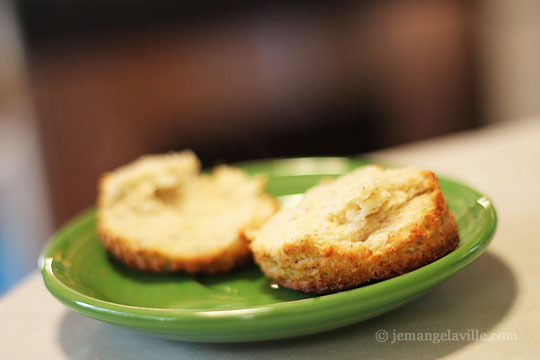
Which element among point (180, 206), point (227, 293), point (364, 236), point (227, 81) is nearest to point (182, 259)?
point (227, 293)

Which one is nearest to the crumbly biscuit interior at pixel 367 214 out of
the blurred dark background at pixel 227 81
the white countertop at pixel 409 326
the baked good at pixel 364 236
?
the baked good at pixel 364 236

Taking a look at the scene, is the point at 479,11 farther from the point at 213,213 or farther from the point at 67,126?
the point at 213,213

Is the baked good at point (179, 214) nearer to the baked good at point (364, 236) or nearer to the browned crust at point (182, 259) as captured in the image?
the browned crust at point (182, 259)

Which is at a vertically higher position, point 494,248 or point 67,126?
point 494,248

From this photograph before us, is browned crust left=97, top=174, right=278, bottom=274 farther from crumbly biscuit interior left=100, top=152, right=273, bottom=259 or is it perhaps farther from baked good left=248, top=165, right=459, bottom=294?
baked good left=248, top=165, right=459, bottom=294

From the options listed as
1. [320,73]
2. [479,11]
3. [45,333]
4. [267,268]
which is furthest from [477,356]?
[479,11]
